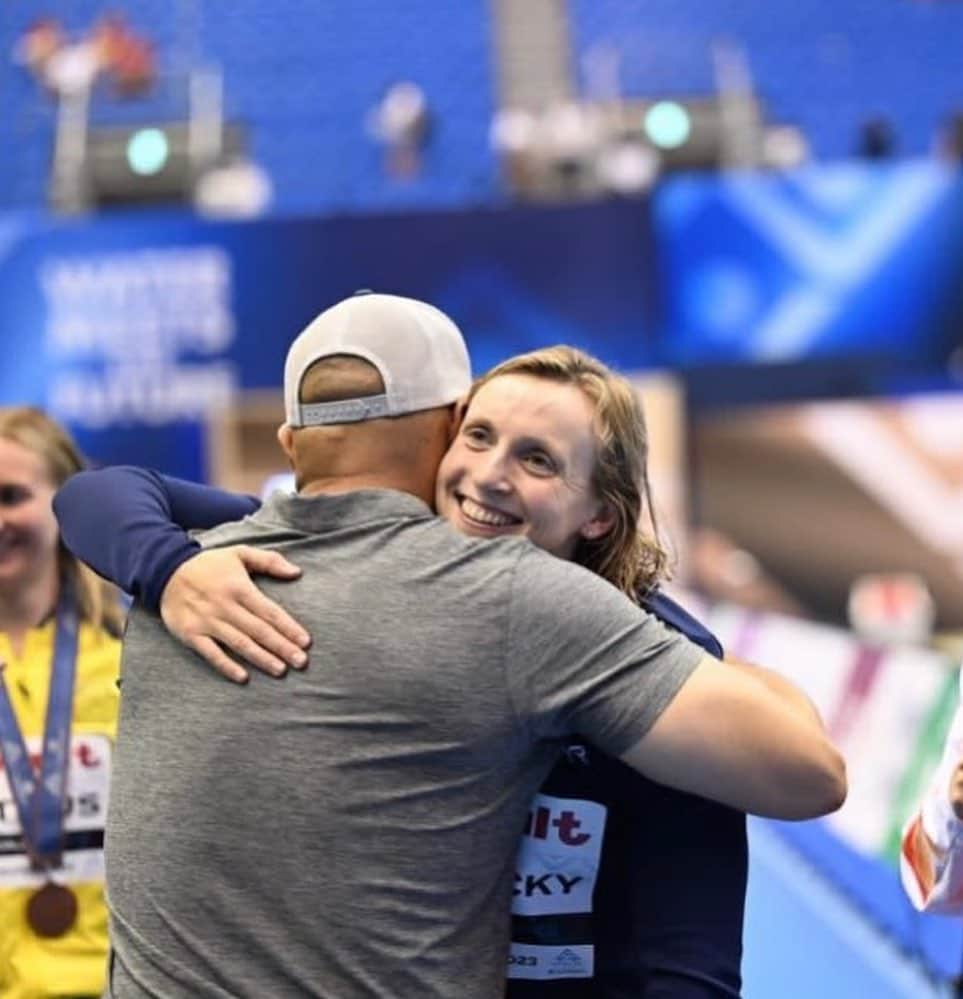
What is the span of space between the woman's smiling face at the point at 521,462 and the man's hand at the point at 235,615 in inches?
7.1

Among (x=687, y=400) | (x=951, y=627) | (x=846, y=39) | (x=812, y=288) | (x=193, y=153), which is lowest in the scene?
(x=951, y=627)

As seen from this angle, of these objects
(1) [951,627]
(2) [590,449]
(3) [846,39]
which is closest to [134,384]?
(1) [951,627]

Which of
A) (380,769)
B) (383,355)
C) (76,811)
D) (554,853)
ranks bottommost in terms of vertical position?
(76,811)

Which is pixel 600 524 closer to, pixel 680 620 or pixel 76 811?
pixel 680 620

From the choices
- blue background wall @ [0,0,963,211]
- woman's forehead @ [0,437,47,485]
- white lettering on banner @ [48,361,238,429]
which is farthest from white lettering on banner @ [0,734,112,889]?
blue background wall @ [0,0,963,211]

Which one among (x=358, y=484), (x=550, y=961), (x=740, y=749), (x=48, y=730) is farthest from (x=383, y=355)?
(x=48, y=730)

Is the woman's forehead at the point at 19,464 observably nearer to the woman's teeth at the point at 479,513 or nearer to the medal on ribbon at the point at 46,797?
the medal on ribbon at the point at 46,797

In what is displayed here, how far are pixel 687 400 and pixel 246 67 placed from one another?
4.22 meters

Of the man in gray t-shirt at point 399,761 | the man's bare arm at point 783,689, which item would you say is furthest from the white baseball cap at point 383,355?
the man's bare arm at point 783,689

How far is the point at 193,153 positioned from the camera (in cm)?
977

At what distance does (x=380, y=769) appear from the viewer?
1.43 m

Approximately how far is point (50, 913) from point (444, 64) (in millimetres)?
9767

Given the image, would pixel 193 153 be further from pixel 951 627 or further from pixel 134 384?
pixel 951 627

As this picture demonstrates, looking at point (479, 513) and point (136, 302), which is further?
point (136, 302)
